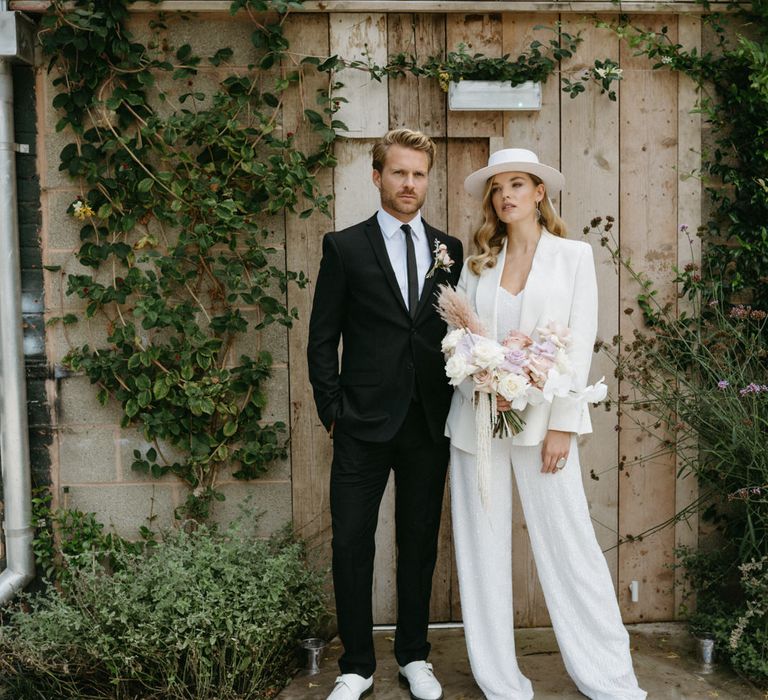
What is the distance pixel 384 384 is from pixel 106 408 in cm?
141

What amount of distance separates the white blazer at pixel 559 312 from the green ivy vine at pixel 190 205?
3.28ft

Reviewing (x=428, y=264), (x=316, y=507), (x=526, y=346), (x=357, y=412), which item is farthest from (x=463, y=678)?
(x=428, y=264)

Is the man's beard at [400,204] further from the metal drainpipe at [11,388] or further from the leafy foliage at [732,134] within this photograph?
the metal drainpipe at [11,388]

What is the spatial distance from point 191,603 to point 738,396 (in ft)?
7.45

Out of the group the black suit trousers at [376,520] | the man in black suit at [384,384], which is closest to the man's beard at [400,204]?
the man in black suit at [384,384]

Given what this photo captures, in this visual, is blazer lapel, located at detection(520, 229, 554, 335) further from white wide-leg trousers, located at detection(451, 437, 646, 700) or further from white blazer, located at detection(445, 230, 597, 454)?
white wide-leg trousers, located at detection(451, 437, 646, 700)

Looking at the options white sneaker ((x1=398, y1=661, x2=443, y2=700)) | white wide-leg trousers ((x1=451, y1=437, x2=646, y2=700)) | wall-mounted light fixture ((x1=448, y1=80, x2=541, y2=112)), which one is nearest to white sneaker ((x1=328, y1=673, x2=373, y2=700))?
white sneaker ((x1=398, y1=661, x2=443, y2=700))

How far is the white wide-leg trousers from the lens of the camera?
2.70m

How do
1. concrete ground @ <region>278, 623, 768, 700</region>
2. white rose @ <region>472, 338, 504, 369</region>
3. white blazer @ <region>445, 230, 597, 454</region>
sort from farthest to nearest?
concrete ground @ <region>278, 623, 768, 700</region> < white blazer @ <region>445, 230, 597, 454</region> < white rose @ <region>472, 338, 504, 369</region>

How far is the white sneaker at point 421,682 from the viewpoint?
2.87m

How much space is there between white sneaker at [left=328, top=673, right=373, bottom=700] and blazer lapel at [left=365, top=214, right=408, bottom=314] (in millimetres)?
1369

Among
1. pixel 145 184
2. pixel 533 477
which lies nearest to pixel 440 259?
pixel 533 477

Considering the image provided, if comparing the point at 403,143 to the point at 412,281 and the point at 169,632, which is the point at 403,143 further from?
the point at 169,632

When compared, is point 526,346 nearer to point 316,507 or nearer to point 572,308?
point 572,308
